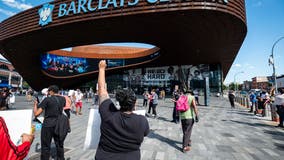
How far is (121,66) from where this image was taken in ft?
109

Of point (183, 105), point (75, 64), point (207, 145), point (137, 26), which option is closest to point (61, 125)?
point (183, 105)

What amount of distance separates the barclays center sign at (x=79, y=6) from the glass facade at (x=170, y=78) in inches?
771

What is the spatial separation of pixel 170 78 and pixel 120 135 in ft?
105

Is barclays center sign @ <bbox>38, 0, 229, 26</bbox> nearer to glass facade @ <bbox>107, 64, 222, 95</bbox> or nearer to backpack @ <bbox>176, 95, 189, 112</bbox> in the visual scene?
backpack @ <bbox>176, 95, 189, 112</bbox>

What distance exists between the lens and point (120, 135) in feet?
5.09

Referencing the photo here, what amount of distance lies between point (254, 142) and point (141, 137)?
5.47 meters

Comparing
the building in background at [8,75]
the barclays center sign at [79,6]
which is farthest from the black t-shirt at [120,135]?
the building in background at [8,75]

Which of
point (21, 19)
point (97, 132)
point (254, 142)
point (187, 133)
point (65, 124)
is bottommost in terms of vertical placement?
point (254, 142)

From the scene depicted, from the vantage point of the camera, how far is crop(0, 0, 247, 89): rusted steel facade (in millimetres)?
13023

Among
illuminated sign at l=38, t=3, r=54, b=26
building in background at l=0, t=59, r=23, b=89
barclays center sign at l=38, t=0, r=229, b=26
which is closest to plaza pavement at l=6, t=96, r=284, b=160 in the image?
barclays center sign at l=38, t=0, r=229, b=26

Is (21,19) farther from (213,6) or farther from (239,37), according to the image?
(239,37)

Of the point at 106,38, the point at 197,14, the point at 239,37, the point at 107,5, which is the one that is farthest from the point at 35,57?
the point at 239,37

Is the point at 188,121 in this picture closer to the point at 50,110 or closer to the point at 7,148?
the point at 50,110

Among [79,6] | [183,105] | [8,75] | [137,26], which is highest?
[79,6]
